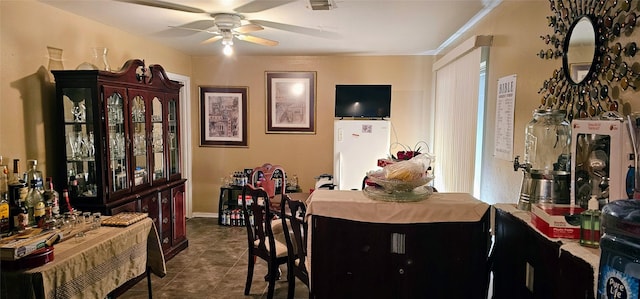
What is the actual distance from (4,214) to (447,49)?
429 centimetres

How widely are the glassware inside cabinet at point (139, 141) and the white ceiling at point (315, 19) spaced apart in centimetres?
78

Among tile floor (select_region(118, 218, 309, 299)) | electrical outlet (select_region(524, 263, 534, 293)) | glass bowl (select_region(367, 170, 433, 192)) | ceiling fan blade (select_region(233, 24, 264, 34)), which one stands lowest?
tile floor (select_region(118, 218, 309, 299))

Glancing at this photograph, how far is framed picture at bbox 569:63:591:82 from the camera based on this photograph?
160 centimetres

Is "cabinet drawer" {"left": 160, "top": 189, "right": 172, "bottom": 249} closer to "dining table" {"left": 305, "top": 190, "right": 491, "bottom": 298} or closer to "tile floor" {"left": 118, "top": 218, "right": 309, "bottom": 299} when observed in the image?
"tile floor" {"left": 118, "top": 218, "right": 309, "bottom": 299}

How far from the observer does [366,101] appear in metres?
4.91

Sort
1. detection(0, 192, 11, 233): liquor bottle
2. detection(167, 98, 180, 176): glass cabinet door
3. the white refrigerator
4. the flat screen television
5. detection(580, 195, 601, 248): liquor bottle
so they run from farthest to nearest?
the flat screen television < the white refrigerator < detection(167, 98, 180, 176): glass cabinet door < detection(0, 192, 11, 233): liquor bottle < detection(580, 195, 601, 248): liquor bottle

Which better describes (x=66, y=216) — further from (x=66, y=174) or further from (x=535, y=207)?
(x=535, y=207)

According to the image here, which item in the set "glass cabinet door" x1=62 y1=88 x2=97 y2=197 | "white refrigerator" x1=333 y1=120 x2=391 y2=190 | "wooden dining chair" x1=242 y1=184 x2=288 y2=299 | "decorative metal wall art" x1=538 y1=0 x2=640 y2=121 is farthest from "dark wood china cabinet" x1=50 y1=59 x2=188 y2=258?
"decorative metal wall art" x1=538 y1=0 x2=640 y2=121

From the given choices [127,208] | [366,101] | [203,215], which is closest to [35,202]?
[127,208]

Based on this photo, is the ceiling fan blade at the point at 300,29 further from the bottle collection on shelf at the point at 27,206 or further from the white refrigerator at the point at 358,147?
the bottle collection on shelf at the point at 27,206

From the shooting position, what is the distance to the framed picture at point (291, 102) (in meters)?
5.12

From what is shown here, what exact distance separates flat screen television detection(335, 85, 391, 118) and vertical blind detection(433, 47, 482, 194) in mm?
654

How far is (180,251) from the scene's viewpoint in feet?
Result: 13.4

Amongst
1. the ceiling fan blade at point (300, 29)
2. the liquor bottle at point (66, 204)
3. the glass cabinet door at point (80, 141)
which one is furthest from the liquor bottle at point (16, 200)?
the ceiling fan blade at point (300, 29)
